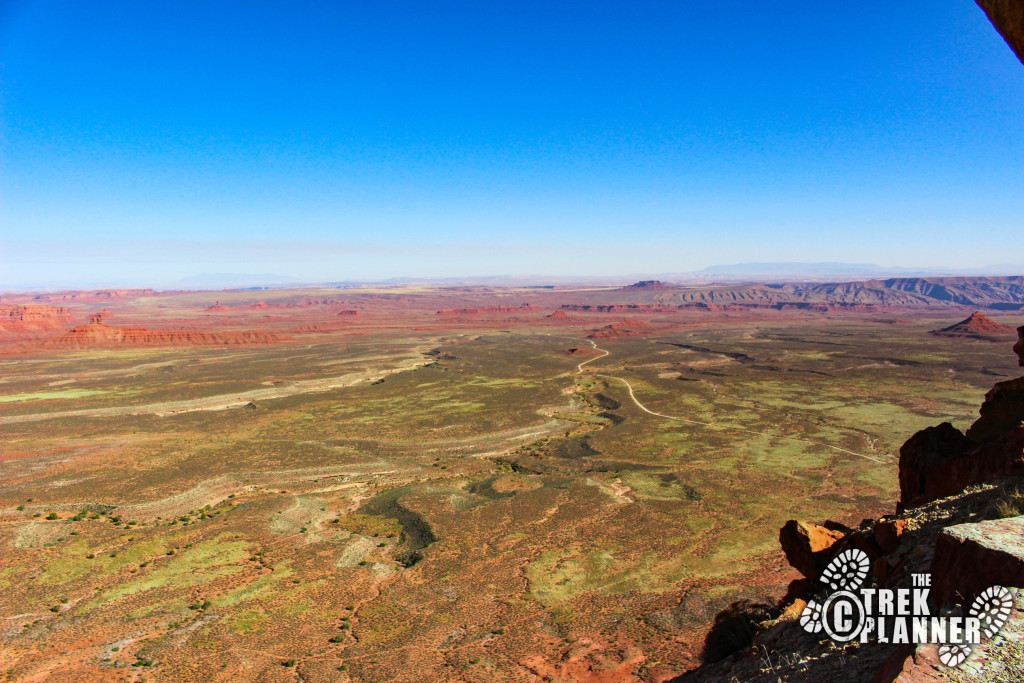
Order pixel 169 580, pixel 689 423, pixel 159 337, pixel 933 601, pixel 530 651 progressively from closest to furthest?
pixel 933 601 < pixel 530 651 < pixel 169 580 < pixel 689 423 < pixel 159 337

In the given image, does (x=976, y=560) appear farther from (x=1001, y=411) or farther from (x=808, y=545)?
(x=1001, y=411)

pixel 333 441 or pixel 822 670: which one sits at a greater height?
pixel 822 670

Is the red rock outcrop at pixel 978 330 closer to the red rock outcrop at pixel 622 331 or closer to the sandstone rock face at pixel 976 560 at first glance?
the red rock outcrop at pixel 622 331

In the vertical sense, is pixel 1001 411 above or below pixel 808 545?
above

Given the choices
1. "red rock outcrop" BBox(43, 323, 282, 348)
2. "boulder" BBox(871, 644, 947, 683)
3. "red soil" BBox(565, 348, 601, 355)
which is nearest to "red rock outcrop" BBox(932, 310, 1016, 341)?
"red soil" BBox(565, 348, 601, 355)

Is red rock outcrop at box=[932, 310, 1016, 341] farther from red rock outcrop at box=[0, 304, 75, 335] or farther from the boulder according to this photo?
red rock outcrop at box=[0, 304, 75, 335]

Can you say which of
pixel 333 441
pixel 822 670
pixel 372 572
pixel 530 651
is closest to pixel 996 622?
pixel 822 670

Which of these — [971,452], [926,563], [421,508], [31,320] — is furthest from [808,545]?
[31,320]

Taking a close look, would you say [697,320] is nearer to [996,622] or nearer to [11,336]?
[996,622]

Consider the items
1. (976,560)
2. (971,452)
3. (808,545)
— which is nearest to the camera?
(976,560)
